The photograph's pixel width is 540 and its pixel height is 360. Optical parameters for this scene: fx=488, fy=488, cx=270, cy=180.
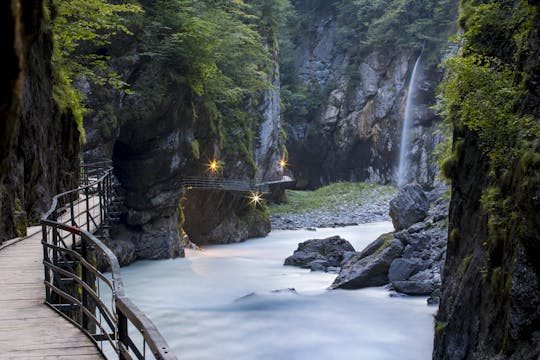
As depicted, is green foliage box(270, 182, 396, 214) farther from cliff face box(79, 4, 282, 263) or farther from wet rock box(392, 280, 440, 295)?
wet rock box(392, 280, 440, 295)

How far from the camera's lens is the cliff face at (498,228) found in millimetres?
6242

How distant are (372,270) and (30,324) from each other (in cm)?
1311

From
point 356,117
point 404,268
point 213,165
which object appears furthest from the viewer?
point 356,117

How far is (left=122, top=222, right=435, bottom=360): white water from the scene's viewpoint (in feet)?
40.5

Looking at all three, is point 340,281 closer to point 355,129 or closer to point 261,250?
point 261,250

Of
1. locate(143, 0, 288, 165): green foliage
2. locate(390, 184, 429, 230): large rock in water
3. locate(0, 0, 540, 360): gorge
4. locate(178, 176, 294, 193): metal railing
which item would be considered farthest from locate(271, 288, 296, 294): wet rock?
locate(143, 0, 288, 165): green foliage

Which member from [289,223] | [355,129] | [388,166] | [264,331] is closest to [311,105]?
[355,129]

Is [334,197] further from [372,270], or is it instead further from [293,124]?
[372,270]

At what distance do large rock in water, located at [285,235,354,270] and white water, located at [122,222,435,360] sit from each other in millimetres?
573

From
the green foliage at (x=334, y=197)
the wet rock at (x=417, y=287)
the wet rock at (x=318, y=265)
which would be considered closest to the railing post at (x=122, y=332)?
the wet rock at (x=417, y=287)

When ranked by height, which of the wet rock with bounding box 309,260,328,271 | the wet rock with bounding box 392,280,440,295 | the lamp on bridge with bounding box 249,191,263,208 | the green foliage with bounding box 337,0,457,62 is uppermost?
the green foliage with bounding box 337,0,457,62

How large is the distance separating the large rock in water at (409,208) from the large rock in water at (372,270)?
273 cm

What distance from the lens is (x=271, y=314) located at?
15.0 m

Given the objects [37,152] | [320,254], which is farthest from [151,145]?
[37,152]
